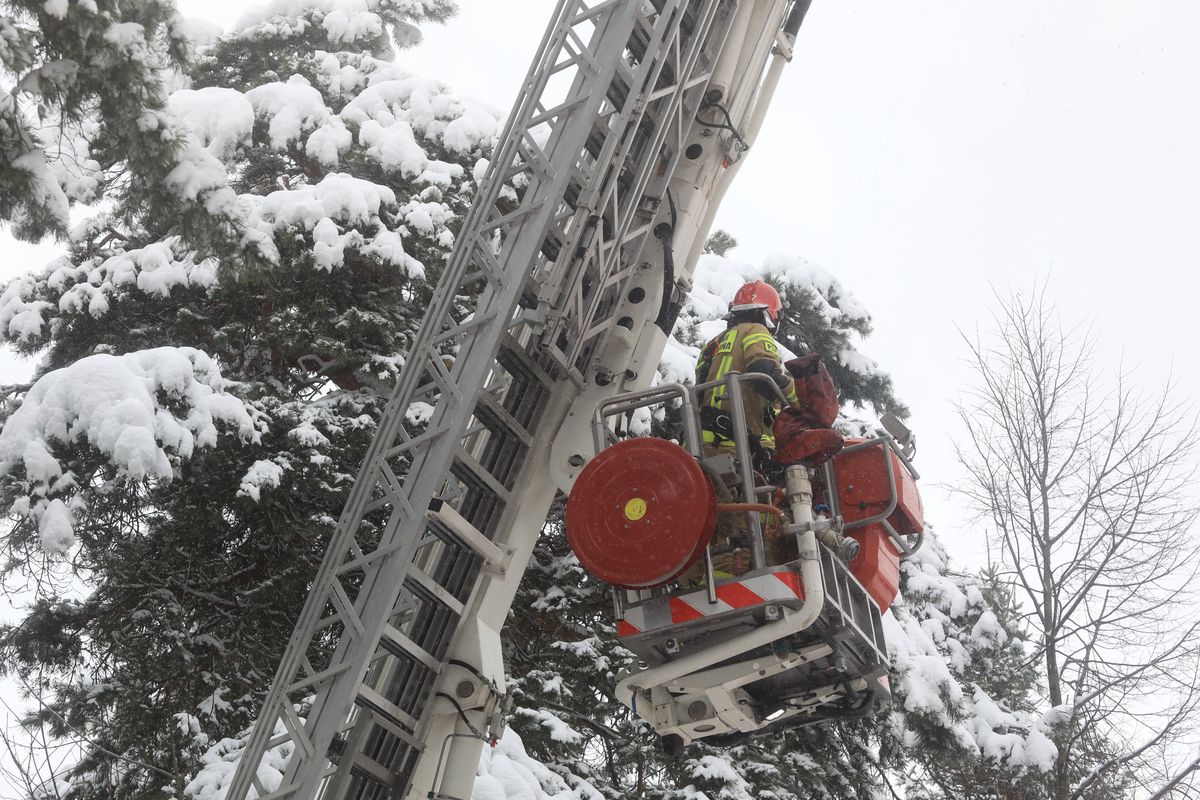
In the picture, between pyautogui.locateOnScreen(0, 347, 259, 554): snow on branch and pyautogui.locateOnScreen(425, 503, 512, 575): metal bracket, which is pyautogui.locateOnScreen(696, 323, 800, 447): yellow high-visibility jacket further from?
pyautogui.locateOnScreen(0, 347, 259, 554): snow on branch

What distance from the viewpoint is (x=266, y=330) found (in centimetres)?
1152

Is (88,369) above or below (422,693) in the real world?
above

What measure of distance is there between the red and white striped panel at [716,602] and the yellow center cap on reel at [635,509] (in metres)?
0.46

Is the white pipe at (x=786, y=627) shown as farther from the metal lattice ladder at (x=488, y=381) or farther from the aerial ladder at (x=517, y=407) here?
the metal lattice ladder at (x=488, y=381)

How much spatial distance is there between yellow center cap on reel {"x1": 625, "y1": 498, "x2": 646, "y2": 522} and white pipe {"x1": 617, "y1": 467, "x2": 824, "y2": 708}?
75 centimetres

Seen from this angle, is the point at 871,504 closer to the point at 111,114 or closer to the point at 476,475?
the point at 476,475

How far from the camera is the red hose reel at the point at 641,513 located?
5859 mm

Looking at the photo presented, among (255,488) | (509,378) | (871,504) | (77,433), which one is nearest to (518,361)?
(509,378)

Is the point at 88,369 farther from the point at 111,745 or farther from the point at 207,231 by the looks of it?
the point at 111,745

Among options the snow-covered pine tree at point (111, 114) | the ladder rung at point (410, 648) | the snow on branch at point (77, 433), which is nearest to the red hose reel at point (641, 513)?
the ladder rung at point (410, 648)

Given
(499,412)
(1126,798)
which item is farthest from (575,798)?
(1126,798)

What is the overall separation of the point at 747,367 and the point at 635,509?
126 centimetres

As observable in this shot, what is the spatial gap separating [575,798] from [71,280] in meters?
6.45

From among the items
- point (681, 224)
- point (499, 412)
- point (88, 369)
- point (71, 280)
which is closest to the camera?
point (499, 412)
